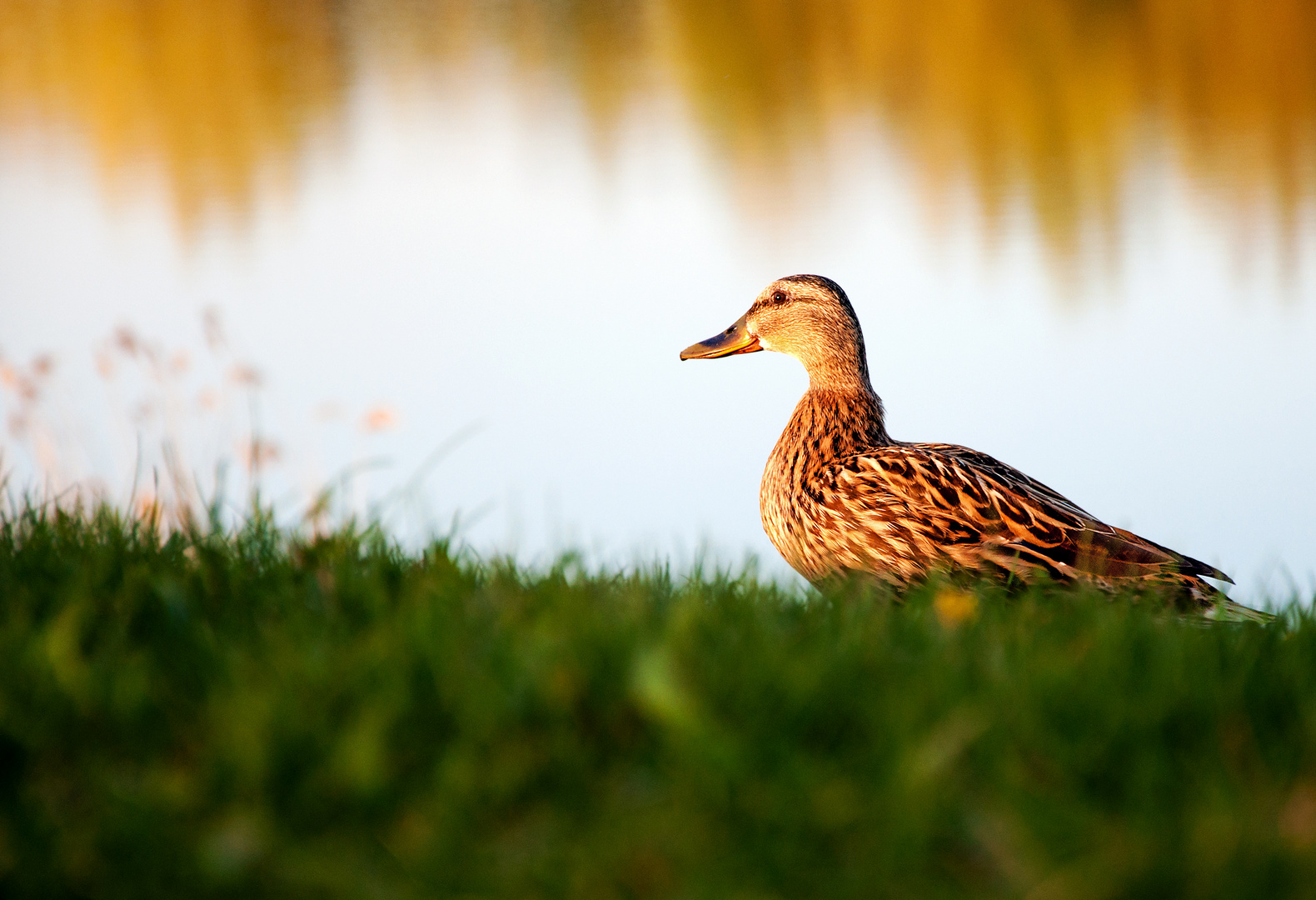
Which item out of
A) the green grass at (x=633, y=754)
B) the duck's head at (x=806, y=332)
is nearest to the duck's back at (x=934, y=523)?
the duck's head at (x=806, y=332)

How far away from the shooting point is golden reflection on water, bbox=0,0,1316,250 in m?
16.2

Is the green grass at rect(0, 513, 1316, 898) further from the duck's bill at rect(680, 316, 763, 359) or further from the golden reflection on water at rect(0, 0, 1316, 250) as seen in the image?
the golden reflection on water at rect(0, 0, 1316, 250)

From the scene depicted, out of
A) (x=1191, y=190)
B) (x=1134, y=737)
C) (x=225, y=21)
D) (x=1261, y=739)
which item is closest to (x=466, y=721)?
(x=1134, y=737)

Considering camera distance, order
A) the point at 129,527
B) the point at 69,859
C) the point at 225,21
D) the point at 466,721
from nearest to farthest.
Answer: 1. the point at 69,859
2. the point at 466,721
3. the point at 129,527
4. the point at 225,21

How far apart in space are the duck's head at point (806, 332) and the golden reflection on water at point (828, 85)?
9.37 meters

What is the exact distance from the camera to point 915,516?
4.72m

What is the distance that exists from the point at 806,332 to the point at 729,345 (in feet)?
1.47

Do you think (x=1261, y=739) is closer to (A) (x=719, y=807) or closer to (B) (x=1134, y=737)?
(B) (x=1134, y=737)

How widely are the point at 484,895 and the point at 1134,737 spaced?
4.14ft

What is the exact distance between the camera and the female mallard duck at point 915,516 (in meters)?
4.54

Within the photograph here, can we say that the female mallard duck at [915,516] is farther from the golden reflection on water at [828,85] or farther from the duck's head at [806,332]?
the golden reflection on water at [828,85]

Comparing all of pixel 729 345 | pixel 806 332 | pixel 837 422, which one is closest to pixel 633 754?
pixel 837 422

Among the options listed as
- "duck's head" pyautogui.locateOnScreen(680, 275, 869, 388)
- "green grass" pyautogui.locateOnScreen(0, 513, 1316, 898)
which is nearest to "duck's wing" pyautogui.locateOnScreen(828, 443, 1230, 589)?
"duck's head" pyautogui.locateOnScreen(680, 275, 869, 388)

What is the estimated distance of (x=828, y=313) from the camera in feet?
20.0
